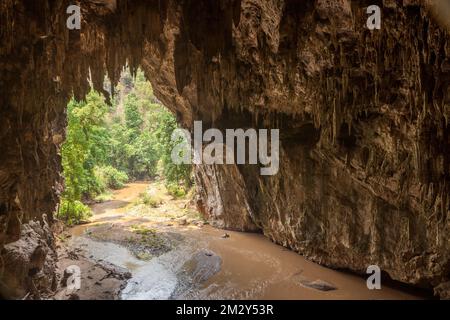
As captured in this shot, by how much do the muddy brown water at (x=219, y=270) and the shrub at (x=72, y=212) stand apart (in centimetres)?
93

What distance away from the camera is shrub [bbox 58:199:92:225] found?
16920 millimetres

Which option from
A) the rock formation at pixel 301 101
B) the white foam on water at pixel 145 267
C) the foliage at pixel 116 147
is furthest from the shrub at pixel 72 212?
the rock formation at pixel 301 101

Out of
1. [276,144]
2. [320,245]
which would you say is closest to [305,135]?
[276,144]

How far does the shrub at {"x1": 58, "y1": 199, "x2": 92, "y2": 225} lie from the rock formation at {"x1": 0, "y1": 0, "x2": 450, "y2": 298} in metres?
4.78

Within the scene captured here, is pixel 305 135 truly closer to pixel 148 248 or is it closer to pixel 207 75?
pixel 207 75

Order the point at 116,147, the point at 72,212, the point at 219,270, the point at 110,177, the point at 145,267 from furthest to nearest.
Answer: the point at 116,147
the point at 110,177
the point at 72,212
the point at 145,267
the point at 219,270

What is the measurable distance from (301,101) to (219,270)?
18.8 feet

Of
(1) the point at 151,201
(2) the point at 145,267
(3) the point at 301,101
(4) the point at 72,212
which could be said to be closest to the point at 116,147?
(1) the point at 151,201

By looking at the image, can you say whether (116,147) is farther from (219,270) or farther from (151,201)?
(219,270)

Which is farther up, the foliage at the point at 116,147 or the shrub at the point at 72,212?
the foliage at the point at 116,147

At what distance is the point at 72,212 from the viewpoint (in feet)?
56.9

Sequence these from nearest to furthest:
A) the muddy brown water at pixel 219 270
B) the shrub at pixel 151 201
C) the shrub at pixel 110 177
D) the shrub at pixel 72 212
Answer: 1. the muddy brown water at pixel 219 270
2. the shrub at pixel 72 212
3. the shrub at pixel 151 201
4. the shrub at pixel 110 177

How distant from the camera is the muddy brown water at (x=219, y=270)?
9148 millimetres

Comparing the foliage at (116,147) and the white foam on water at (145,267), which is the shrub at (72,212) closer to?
the foliage at (116,147)
